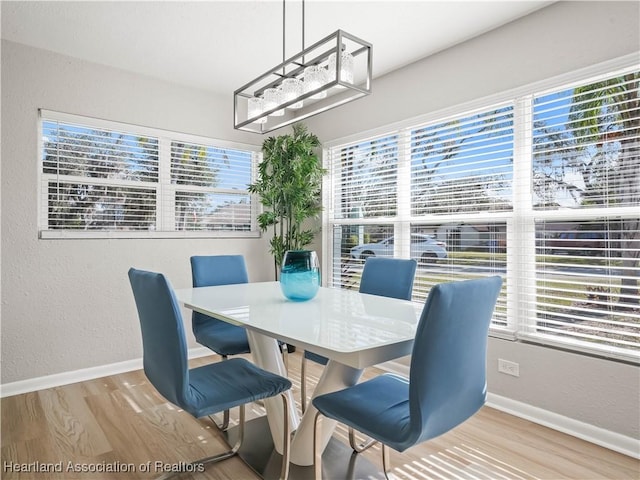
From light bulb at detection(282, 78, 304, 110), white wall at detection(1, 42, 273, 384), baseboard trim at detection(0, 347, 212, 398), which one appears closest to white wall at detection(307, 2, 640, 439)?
light bulb at detection(282, 78, 304, 110)

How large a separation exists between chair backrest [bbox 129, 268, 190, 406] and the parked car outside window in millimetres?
2213

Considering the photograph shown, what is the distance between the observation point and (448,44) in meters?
2.97

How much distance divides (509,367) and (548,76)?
6.10 ft

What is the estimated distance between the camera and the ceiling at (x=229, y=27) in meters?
2.49

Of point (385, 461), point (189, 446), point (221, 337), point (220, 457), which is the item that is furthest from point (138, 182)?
point (385, 461)

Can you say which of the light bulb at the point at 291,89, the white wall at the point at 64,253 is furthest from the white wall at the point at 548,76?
the white wall at the point at 64,253

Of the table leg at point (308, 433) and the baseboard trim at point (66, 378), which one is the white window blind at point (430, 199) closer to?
the table leg at point (308, 433)

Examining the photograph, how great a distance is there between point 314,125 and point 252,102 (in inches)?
89.6

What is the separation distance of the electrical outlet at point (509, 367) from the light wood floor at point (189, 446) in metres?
0.27

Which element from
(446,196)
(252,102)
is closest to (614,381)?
(446,196)

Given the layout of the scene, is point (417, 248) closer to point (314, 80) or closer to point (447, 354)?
point (314, 80)

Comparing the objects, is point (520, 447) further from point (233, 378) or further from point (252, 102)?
point (252, 102)

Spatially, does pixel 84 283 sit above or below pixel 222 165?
below

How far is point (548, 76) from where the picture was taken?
2.48 meters
